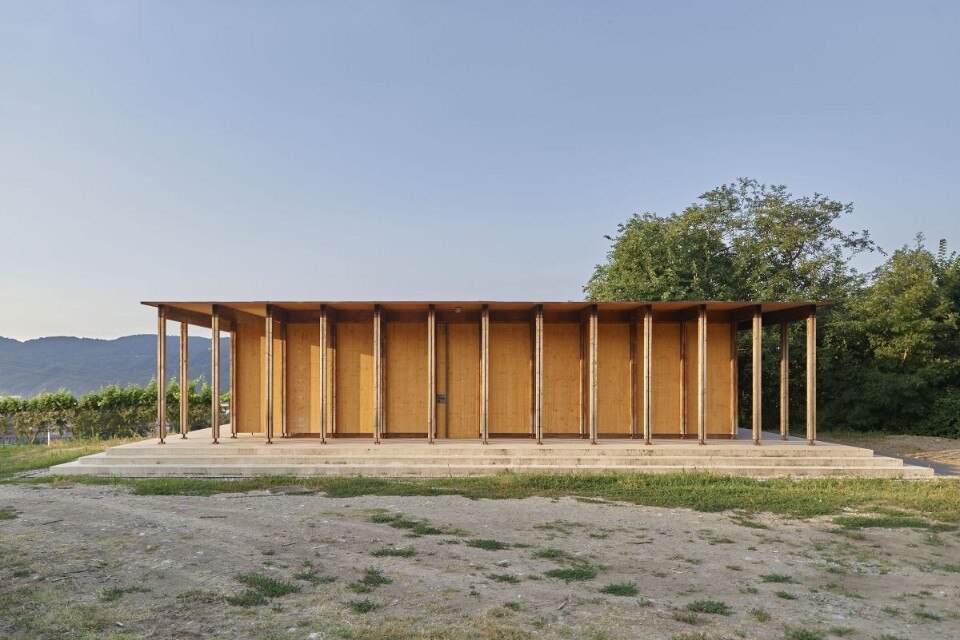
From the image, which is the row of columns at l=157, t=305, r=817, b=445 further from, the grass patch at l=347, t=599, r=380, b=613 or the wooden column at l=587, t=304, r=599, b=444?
the grass patch at l=347, t=599, r=380, b=613

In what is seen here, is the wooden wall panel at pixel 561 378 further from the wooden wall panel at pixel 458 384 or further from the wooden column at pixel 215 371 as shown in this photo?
Answer: the wooden column at pixel 215 371

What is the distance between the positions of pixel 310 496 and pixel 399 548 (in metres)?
3.62

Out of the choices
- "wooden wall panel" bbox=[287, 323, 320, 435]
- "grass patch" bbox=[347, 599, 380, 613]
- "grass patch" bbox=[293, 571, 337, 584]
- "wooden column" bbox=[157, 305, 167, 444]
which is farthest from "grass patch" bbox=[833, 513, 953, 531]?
"wooden column" bbox=[157, 305, 167, 444]

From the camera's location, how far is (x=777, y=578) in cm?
582

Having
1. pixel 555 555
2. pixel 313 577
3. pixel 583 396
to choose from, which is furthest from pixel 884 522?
pixel 313 577

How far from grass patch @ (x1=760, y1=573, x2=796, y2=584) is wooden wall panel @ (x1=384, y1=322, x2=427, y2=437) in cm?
991

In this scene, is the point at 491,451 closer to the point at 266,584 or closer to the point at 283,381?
the point at 283,381

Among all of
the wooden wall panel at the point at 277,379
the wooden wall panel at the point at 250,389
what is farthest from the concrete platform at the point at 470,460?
the wooden wall panel at the point at 250,389

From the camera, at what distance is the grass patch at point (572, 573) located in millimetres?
5770

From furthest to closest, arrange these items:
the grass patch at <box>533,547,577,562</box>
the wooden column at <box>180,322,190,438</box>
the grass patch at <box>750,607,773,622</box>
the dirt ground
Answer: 1. the wooden column at <box>180,322,190,438</box>
2. the grass patch at <box>533,547,577,562</box>
3. the grass patch at <box>750,607,773,622</box>
4. the dirt ground

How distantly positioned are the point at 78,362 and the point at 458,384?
470 ft

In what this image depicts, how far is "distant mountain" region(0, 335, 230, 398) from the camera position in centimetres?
11788

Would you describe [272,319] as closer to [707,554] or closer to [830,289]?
[707,554]

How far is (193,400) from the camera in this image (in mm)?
19672
